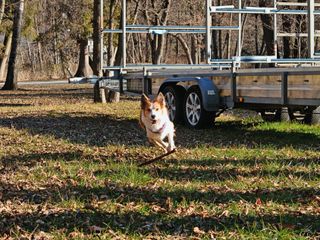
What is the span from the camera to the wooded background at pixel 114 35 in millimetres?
21105

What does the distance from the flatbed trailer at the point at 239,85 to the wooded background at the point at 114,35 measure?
184 inches

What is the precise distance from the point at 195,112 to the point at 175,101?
26.1 inches

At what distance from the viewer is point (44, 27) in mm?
46531

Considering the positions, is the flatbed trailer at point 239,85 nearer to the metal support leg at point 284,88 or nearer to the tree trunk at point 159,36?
the metal support leg at point 284,88

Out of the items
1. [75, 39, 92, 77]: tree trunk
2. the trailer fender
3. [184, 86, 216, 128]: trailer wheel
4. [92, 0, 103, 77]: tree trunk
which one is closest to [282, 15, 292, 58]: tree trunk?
[92, 0, 103, 77]: tree trunk

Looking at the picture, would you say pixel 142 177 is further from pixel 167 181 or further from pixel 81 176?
pixel 81 176

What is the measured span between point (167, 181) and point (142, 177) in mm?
305

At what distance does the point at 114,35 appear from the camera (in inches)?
1257

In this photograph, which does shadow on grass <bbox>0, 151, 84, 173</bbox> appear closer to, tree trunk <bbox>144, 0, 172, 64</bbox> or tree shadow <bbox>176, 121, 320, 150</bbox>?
tree shadow <bbox>176, 121, 320, 150</bbox>

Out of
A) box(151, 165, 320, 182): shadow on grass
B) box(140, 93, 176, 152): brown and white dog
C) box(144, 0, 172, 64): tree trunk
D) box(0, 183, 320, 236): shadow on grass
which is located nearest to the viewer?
box(0, 183, 320, 236): shadow on grass

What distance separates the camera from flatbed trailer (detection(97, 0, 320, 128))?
365 inches

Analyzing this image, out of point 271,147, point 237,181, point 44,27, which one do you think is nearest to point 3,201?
point 237,181

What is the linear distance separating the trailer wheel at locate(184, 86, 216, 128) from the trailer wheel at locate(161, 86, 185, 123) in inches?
7.6

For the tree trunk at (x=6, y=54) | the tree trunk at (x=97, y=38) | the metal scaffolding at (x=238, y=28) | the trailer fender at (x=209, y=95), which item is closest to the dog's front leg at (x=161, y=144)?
the trailer fender at (x=209, y=95)
